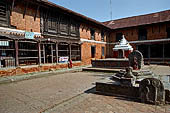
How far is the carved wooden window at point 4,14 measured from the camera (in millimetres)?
7488

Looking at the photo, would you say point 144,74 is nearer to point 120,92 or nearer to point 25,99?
point 120,92

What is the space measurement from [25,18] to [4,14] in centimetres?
136

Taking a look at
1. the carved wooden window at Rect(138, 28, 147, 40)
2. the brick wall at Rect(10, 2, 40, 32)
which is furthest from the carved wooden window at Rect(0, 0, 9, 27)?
the carved wooden window at Rect(138, 28, 147, 40)

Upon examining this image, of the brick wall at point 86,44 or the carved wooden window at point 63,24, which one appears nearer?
the carved wooden window at point 63,24

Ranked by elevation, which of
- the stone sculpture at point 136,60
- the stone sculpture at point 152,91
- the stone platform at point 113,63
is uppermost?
the stone sculpture at point 136,60

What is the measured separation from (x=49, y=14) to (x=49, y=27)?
1.20 m

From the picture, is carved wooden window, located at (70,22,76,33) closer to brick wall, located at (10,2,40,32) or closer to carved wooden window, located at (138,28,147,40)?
brick wall, located at (10,2,40,32)

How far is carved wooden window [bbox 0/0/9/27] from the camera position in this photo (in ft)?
24.6

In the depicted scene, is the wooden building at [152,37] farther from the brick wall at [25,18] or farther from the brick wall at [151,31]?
the brick wall at [25,18]

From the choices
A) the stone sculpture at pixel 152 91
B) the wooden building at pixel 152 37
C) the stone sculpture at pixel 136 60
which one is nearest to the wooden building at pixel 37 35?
the stone sculpture at pixel 136 60

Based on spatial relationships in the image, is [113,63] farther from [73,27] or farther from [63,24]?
[63,24]

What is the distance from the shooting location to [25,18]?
8664mm

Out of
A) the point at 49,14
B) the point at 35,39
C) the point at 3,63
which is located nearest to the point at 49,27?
the point at 49,14

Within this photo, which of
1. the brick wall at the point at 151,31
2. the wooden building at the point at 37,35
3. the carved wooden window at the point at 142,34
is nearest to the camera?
the wooden building at the point at 37,35
